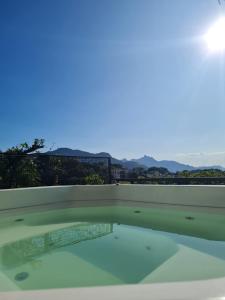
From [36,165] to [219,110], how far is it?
519 cm

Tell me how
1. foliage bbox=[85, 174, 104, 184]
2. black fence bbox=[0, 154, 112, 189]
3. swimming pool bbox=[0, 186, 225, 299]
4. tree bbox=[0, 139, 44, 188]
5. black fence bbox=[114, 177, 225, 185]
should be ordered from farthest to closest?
foliage bbox=[85, 174, 104, 184], black fence bbox=[0, 154, 112, 189], tree bbox=[0, 139, 44, 188], black fence bbox=[114, 177, 225, 185], swimming pool bbox=[0, 186, 225, 299]

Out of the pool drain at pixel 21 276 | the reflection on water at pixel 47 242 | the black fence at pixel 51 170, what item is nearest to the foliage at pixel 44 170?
the black fence at pixel 51 170

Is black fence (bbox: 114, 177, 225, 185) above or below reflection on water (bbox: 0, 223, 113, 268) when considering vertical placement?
above

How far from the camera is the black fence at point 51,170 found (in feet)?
18.9

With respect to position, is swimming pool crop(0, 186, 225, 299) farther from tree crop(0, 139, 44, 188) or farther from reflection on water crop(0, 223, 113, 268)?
tree crop(0, 139, 44, 188)

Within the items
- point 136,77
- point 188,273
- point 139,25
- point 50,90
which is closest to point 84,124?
point 50,90

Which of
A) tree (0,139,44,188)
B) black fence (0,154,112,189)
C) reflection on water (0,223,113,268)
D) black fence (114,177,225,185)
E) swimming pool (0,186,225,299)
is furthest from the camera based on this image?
black fence (0,154,112,189)

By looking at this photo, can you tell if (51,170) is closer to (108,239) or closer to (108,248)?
(108,239)

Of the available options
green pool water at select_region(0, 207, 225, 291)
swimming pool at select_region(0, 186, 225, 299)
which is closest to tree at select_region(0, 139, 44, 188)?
swimming pool at select_region(0, 186, 225, 299)

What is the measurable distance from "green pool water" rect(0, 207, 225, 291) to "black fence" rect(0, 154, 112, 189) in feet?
5.09

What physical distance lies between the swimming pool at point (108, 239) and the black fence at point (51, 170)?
89 cm

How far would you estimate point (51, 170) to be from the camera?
6156 millimetres

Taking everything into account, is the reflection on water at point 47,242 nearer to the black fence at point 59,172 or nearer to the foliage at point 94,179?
the black fence at point 59,172

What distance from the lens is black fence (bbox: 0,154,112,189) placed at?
18.9 feet
